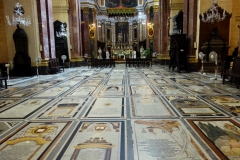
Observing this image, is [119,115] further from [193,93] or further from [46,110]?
[193,93]

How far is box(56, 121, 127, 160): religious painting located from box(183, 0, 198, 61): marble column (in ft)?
29.2

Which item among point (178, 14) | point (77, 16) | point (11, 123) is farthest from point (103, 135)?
point (77, 16)

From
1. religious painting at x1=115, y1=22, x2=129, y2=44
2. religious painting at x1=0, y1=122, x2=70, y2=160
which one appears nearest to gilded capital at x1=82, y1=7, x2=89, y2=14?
religious painting at x1=115, y1=22, x2=129, y2=44

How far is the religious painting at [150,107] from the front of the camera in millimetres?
3520

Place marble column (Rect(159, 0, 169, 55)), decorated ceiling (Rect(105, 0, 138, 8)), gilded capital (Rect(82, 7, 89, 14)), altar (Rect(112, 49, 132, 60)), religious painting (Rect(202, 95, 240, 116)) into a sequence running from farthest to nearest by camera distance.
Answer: decorated ceiling (Rect(105, 0, 138, 8)), altar (Rect(112, 49, 132, 60)), gilded capital (Rect(82, 7, 89, 14)), marble column (Rect(159, 0, 169, 55)), religious painting (Rect(202, 95, 240, 116))

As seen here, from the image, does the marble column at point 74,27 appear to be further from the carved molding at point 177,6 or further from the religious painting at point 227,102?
the religious painting at point 227,102

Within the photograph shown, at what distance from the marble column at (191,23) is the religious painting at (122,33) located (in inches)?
715

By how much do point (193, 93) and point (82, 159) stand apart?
13.1ft

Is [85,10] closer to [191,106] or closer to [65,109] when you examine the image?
[65,109]

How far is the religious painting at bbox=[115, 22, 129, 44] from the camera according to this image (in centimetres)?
2906

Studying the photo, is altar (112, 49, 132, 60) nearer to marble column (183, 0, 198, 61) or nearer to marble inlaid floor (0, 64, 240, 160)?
marble column (183, 0, 198, 61)

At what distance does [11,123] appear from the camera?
3.26 metres

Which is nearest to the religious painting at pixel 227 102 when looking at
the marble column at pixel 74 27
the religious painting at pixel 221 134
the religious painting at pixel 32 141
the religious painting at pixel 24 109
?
the religious painting at pixel 221 134

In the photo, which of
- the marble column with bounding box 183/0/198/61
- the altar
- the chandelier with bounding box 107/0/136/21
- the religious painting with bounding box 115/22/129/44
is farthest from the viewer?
the religious painting with bounding box 115/22/129/44
